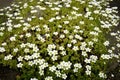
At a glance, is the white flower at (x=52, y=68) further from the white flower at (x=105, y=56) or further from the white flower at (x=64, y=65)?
the white flower at (x=105, y=56)

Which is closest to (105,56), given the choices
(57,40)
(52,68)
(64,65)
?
(64,65)

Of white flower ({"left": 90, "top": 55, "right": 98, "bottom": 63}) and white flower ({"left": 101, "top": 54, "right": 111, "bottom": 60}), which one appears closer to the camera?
white flower ({"left": 90, "top": 55, "right": 98, "bottom": 63})

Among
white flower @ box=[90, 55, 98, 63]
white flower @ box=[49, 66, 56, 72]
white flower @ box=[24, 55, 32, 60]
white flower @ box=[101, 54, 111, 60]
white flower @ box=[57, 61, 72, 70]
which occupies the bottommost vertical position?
white flower @ box=[101, 54, 111, 60]

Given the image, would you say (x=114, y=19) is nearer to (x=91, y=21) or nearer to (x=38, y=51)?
(x=91, y=21)

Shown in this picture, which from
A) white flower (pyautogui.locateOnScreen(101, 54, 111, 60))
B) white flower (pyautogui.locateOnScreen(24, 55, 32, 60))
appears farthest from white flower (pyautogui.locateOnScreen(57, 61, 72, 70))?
white flower (pyautogui.locateOnScreen(101, 54, 111, 60))

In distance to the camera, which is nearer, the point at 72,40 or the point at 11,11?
the point at 72,40

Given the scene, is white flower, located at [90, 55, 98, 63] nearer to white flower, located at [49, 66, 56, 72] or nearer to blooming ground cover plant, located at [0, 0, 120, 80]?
blooming ground cover plant, located at [0, 0, 120, 80]

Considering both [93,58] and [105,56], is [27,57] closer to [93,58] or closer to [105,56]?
[93,58]

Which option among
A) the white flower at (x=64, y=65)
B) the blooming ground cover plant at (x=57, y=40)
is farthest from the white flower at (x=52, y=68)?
the white flower at (x=64, y=65)

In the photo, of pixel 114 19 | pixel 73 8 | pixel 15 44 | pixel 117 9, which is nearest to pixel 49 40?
pixel 15 44
